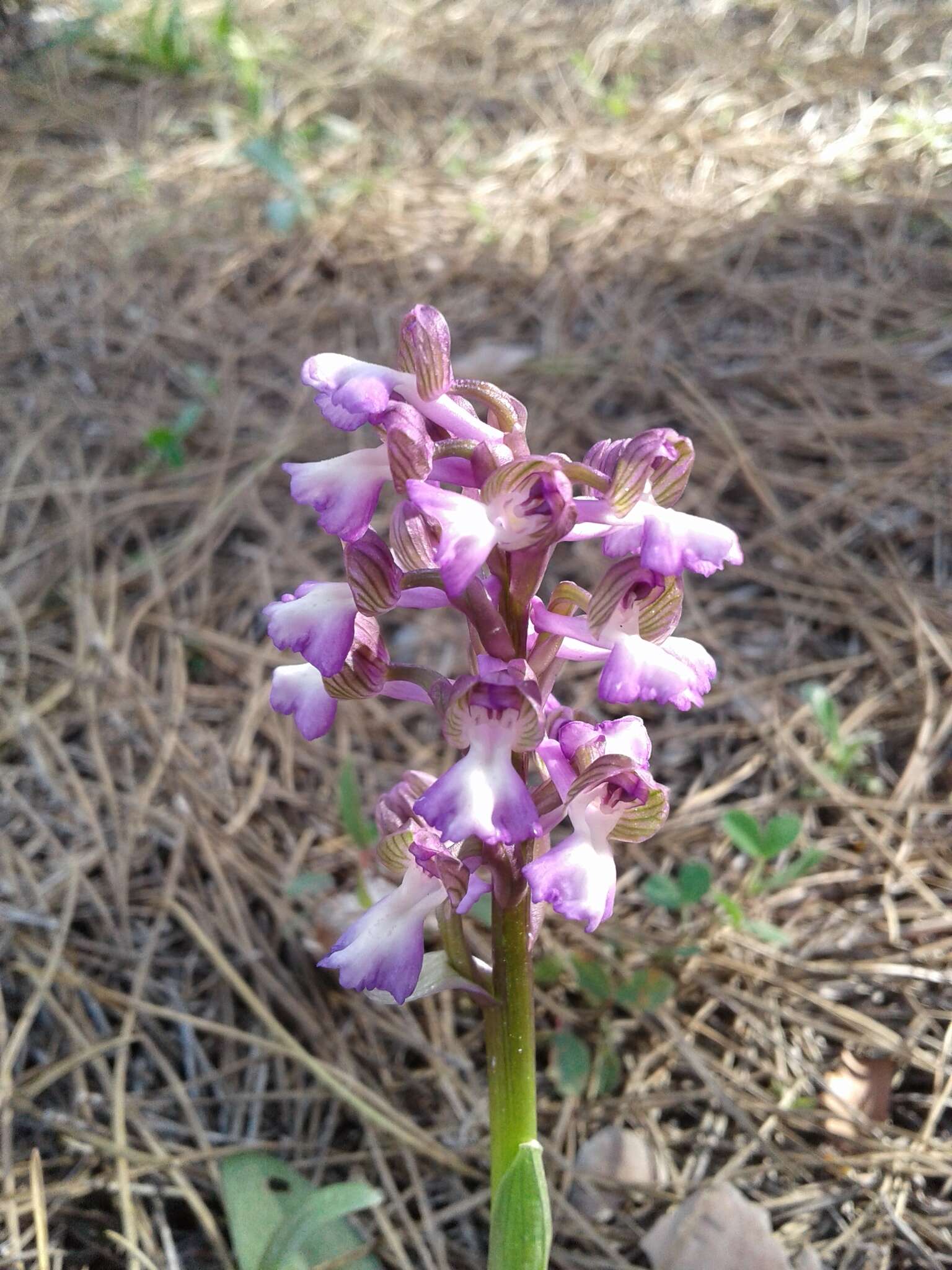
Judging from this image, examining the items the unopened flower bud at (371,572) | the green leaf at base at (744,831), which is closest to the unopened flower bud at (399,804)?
the unopened flower bud at (371,572)

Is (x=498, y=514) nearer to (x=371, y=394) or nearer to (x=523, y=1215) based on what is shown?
(x=371, y=394)

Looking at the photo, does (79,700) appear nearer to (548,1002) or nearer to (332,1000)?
(332,1000)

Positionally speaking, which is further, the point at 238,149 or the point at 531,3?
the point at 531,3

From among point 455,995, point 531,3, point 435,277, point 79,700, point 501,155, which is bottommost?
point 455,995

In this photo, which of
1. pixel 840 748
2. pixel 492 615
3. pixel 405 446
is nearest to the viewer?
pixel 405 446

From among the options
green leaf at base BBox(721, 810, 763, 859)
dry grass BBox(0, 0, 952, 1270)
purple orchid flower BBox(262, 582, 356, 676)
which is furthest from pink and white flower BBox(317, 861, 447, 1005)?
green leaf at base BBox(721, 810, 763, 859)

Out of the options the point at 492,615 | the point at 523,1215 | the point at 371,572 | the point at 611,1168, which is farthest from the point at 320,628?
the point at 611,1168

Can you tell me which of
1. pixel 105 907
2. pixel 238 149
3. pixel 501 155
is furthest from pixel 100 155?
pixel 105 907
